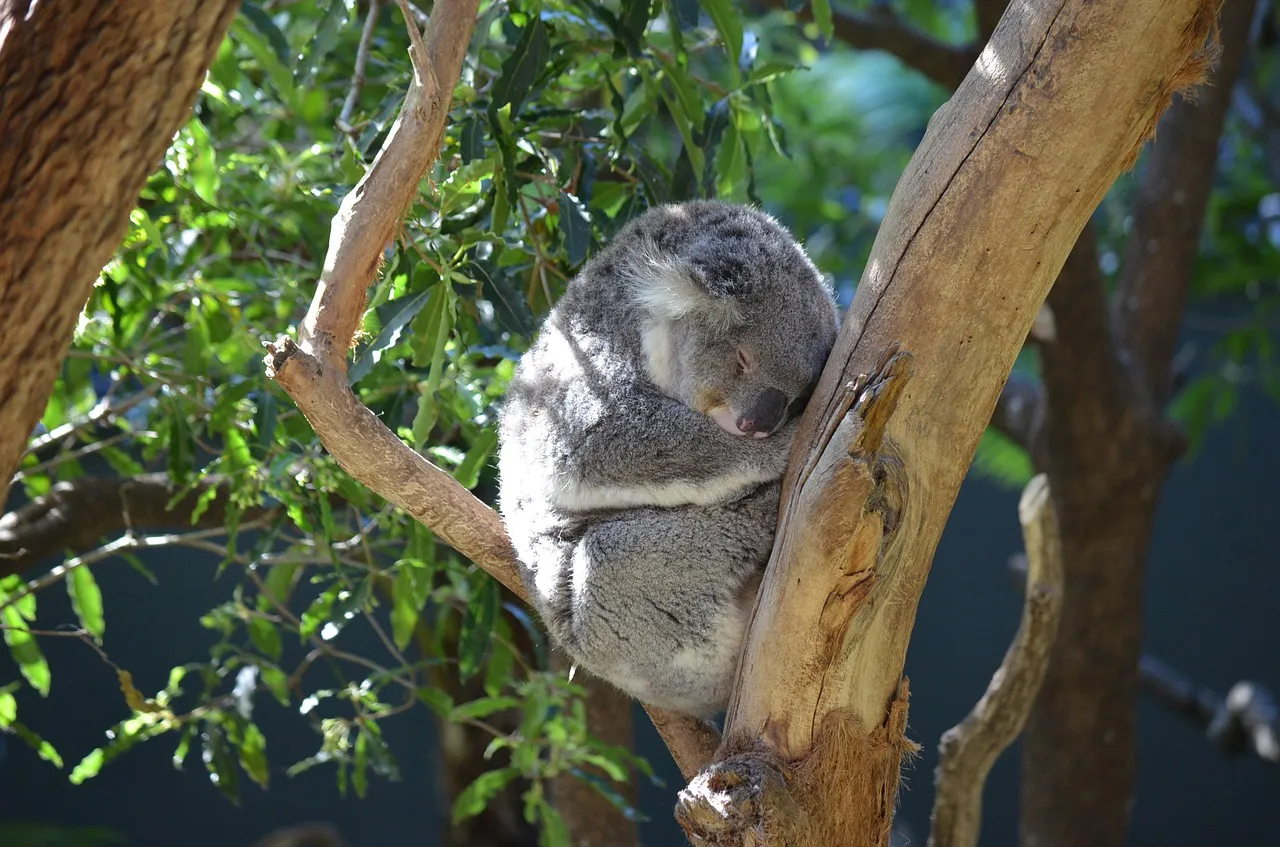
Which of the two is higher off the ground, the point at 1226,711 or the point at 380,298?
the point at 1226,711

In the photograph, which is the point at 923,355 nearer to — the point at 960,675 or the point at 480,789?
the point at 480,789

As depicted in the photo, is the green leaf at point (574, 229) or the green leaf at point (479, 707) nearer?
the green leaf at point (574, 229)

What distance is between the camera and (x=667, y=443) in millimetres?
1986

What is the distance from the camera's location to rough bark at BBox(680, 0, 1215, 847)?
1662 millimetres

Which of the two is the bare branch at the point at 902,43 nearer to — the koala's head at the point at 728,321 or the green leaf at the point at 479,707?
the koala's head at the point at 728,321

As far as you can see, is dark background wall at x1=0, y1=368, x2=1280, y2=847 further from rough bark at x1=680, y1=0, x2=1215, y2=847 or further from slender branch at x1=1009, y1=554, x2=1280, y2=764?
rough bark at x1=680, y1=0, x2=1215, y2=847

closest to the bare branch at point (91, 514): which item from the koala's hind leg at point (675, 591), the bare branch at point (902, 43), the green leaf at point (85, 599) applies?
the green leaf at point (85, 599)

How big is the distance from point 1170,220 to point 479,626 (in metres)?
3.34

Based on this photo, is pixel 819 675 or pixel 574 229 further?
pixel 574 229

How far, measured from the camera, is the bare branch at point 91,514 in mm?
3223

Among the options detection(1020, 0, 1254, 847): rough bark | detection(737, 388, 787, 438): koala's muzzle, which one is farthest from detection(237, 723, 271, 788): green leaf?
detection(1020, 0, 1254, 847): rough bark

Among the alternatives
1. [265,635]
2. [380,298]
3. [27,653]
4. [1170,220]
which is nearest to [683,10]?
[380,298]

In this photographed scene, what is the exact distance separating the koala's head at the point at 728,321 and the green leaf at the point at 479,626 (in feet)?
2.57

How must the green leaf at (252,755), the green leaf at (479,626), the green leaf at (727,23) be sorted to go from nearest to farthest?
the green leaf at (727,23), the green leaf at (479,626), the green leaf at (252,755)
